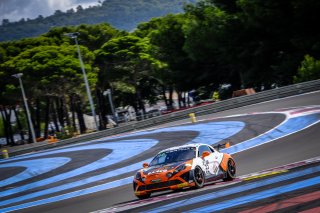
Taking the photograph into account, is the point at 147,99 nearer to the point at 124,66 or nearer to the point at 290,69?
the point at 124,66

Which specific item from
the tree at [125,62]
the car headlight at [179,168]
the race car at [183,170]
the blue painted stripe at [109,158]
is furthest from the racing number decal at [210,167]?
the tree at [125,62]

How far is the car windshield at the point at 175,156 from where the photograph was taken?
12415 mm

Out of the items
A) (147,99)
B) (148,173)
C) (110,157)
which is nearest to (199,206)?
(148,173)

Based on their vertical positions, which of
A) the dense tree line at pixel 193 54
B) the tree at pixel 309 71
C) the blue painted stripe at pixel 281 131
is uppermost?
the dense tree line at pixel 193 54

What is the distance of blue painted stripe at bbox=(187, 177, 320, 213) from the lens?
28.4 ft

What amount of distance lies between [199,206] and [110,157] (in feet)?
46.9

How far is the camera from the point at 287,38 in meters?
50.4

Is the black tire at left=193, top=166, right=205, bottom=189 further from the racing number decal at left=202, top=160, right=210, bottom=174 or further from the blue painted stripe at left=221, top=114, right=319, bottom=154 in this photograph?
the blue painted stripe at left=221, top=114, right=319, bottom=154

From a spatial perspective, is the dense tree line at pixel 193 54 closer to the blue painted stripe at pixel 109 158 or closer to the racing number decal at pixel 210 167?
the blue painted stripe at pixel 109 158

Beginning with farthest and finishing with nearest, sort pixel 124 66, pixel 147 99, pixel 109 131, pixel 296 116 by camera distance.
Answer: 1. pixel 147 99
2. pixel 124 66
3. pixel 109 131
4. pixel 296 116

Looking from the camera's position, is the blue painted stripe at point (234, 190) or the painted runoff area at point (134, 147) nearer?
the blue painted stripe at point (234, 190)

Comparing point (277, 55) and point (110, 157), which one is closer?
point (110, 157)

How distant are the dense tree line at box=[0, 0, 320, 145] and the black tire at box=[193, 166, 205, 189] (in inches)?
1134

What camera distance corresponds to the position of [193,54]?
5772 cm
